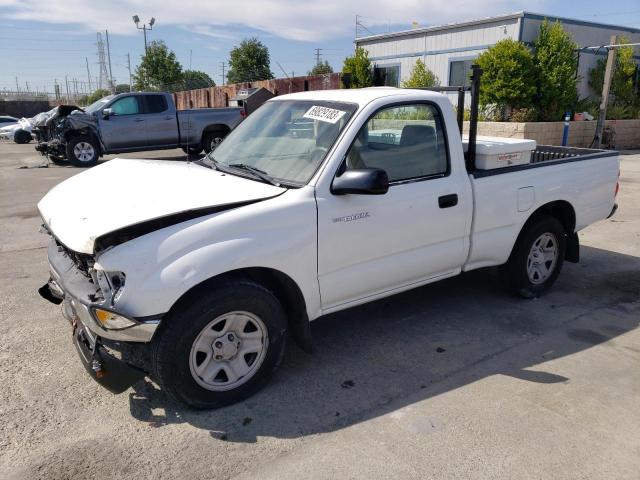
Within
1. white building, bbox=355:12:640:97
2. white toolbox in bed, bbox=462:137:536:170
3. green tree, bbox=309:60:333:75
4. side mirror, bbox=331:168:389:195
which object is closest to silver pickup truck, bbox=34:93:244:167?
white building, bbox=355:12:640:97

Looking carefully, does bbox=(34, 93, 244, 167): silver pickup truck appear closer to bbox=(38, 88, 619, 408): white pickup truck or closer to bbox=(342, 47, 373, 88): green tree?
bbox=(342, 47, 373, 88): green tree

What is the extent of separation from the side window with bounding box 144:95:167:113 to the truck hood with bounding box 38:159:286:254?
1124cm

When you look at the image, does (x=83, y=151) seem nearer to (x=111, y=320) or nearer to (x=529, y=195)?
(x=529, y=195)

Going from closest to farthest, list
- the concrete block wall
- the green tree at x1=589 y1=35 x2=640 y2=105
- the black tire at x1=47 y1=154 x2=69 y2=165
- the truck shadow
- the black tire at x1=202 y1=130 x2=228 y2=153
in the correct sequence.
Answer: the truck shadow < the black tire at x1=47 y1=154 x2=69 y2=165 < the black tire at x1=202 y1=130 x2=228 y2=153 < the concrete block wall < the green tree at x1=589 y1=35 x2=640 y2=105

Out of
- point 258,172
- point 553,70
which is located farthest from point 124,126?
point 553,70

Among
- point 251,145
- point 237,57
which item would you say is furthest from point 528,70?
point 237,57

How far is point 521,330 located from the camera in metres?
4.37

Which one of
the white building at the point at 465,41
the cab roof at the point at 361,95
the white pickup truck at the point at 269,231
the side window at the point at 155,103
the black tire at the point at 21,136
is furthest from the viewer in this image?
the black tire at the point at 21,136

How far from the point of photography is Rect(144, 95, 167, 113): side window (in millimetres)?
14443

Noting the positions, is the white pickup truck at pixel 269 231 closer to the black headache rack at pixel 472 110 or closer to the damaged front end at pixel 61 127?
the black headache rack at pixel 472 110

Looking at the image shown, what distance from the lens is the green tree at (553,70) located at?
54.3ft

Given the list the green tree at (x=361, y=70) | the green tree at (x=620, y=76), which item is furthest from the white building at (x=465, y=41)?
the green tree at (x=361, y=70)

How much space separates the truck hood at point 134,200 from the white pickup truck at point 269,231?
0.01m

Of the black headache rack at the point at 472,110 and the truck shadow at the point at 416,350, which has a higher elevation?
the black headache rack at the point at 472,110
